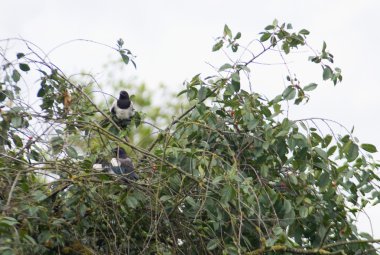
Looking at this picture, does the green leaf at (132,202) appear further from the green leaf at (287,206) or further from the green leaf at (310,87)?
the green leaf at (310,87)

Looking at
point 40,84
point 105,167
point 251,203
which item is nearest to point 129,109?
point 40,84

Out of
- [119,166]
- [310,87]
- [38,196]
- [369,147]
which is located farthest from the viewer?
[310,87]

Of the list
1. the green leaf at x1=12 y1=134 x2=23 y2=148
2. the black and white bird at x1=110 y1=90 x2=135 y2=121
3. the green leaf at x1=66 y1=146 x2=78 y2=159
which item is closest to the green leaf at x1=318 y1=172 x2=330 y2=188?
the green leaf at x1=66 y1=146 x2=78 y2=159

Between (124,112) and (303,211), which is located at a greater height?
(124,112)

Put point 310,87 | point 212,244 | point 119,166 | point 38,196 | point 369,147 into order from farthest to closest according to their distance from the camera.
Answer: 1. point 310,87
2. point 369,147
3. point 119,166
4. point 212,244
5. point 38,196

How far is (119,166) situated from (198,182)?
38 centimetres

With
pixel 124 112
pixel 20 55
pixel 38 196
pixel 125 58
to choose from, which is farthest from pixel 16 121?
pixel 124 112

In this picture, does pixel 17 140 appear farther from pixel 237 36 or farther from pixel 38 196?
pixel 237 36

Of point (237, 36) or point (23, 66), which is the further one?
point (237, 36)

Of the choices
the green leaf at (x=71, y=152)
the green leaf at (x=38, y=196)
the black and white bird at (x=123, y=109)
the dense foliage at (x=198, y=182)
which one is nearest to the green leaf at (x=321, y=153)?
→ the dense foliage at (x=198, y=182)

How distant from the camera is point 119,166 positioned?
14.4 feet

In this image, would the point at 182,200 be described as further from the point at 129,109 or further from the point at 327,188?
the point at 129,109

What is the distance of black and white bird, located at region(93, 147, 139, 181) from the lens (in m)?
4.46

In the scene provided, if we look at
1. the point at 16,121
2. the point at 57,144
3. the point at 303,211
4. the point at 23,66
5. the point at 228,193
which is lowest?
the point at 303,211
